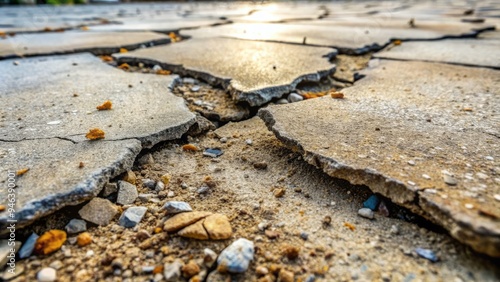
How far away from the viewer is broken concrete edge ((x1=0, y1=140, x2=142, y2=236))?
83 centimetres

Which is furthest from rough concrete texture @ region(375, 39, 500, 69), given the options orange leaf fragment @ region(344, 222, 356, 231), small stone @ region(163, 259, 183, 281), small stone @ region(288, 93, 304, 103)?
small stone @ region(163, 259, 183, 281)

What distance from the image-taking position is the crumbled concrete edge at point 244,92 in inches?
61.1

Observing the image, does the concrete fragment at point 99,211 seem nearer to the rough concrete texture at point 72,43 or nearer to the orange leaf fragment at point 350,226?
the orange leaf fragment at point 350,226

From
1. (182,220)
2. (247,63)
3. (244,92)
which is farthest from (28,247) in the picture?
(247,63)

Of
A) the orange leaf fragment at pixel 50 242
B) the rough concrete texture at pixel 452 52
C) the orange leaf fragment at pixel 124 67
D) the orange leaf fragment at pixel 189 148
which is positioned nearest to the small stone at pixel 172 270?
the orange leaf fragment at pixel 50 242

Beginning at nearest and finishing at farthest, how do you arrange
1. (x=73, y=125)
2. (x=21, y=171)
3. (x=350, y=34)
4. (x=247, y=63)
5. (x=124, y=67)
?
1. (x=21, y=171)
2. (x=73, y=125)
3. (x=247, y=63)
4. (x=124, y=67)
5. (x=350, y=34)

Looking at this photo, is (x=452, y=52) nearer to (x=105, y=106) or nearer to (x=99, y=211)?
(x=105, y=106)

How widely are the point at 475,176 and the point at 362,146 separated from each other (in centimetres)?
31

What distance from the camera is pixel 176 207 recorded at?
95cm

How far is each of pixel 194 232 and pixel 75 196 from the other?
0.33 meters

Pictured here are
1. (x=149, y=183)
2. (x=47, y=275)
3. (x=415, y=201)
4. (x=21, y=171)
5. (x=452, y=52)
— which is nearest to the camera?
(x=47, y=275)

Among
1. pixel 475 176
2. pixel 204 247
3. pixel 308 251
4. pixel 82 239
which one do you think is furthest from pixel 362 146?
pixel 82 239

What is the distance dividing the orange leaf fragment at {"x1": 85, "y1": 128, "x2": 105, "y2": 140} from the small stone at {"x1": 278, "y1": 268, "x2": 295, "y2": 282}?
0.78m

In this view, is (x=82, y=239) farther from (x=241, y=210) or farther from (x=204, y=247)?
(x=241, y=210)
